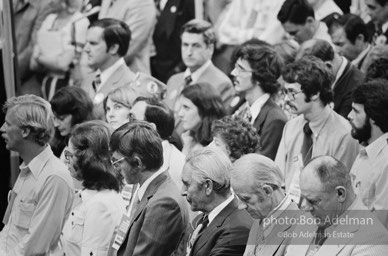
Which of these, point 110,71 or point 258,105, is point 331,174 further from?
point 110,71

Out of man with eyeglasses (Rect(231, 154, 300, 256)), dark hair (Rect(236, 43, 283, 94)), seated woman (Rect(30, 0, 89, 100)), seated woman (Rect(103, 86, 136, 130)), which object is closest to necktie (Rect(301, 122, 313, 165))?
dark hair (Rect(236, 43, 283, 94))

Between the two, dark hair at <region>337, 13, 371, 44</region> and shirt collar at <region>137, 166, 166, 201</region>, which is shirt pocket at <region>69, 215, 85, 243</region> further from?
dark hair at <region>337, 13, 371, 44</region>

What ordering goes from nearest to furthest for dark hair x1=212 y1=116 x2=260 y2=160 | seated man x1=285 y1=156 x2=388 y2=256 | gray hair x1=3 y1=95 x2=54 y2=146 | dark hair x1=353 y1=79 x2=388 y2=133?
seated man x1=285 y1=156 x2=388 y2=256, dark hair x1=353 y1=79 x2=388 y2=133, dark hair x1=212 y1=116 x2=260 y2=160, gray hair x1=3 y1=95 x2=54 y2=146

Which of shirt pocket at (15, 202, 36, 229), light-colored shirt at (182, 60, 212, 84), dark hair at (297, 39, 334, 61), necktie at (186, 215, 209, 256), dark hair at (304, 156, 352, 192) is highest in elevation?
dark hair at (304, 156, 352, 192)

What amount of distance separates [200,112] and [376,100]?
143 centimetres

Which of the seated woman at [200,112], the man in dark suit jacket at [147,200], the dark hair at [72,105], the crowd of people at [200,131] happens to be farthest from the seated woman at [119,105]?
the man in dark suit jacket at [147,200]

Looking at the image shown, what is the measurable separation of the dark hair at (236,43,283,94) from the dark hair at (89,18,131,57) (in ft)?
4.75

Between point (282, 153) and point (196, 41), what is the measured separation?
181cm

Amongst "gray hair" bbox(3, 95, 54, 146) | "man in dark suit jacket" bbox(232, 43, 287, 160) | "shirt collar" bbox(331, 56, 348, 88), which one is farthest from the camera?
"shirt collar" bbox(331, 56, 348, 88)

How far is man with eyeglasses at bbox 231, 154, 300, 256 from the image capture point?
15.5 feet

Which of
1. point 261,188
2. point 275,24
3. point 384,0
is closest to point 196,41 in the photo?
point 275,24

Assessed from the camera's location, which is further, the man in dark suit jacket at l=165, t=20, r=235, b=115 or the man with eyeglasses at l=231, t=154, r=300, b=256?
the man in dark suit jacket at l=165, t=20, r=235, b=115

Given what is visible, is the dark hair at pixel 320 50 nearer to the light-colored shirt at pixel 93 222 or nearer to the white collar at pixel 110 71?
the white collar at pixel 110 71

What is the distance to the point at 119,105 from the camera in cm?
670
